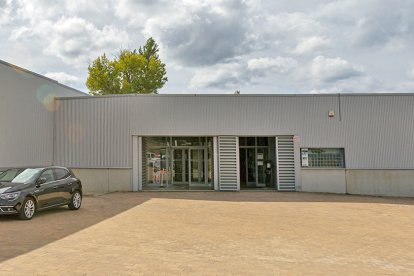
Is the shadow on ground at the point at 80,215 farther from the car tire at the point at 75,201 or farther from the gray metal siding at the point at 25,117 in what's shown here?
the gray metal siding at the point at 25,117

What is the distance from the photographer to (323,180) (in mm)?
18516

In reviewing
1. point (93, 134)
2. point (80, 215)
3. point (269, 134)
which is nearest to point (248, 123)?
point (269, 134)

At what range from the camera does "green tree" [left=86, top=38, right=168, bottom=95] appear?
4022 centimetres

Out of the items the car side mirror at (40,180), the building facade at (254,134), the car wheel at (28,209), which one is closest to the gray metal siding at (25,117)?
the building facade at (254,134)

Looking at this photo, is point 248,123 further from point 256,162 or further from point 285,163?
point 256,162

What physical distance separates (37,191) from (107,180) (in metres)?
8.36

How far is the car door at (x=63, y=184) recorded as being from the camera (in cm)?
1107

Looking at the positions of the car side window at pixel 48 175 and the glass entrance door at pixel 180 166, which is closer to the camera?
the car side window at pixel 48 175

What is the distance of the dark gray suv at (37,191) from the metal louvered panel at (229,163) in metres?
8.52

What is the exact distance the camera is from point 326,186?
18531 millimetres

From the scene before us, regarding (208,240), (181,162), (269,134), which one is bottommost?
(208,240)

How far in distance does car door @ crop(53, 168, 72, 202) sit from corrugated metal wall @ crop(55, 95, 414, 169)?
6742mm

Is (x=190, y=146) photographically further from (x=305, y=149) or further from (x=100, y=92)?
(x=100, y=92)

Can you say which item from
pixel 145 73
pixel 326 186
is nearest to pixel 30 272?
pixel 326 186
